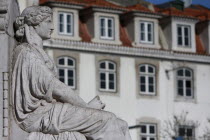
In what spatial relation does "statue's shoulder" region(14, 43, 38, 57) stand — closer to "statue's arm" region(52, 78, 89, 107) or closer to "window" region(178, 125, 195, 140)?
"statue's arm" region(52, 78, 89, 107)

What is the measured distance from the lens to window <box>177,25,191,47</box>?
67.9 metres

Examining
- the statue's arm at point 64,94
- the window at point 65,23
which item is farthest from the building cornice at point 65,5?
the statue's arm at point 64,94

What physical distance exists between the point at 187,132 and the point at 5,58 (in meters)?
51.5

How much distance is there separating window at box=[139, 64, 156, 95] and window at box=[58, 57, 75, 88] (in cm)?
462

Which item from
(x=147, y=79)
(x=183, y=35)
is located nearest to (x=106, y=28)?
(x=147, y=79)

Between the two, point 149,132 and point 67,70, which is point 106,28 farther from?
point 149,132

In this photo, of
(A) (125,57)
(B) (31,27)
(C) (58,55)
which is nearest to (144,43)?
(A) (125,57)

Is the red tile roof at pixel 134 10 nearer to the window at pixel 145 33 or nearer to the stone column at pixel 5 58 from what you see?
the window at pixel 145 33

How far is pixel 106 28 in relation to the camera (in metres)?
64.4

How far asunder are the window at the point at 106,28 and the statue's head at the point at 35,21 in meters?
48.8

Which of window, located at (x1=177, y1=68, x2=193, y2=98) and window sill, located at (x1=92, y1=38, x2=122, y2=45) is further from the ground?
window sill, located at (x1=92, y1=38, x2=122, y2=45)

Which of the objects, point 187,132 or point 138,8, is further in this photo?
point 138,8

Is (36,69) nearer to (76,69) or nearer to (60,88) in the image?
(60,88)

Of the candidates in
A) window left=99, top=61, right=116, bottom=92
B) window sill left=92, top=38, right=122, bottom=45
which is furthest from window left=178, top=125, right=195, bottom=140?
window sill left=92, top=38, right=122, bottom=45
